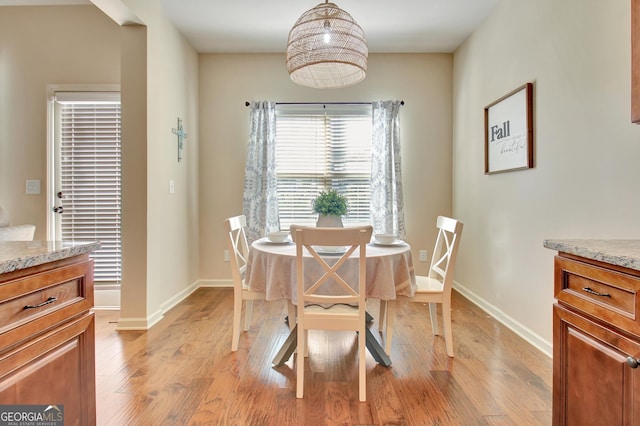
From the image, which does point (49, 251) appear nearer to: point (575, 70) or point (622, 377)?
Result: point (622, 377)

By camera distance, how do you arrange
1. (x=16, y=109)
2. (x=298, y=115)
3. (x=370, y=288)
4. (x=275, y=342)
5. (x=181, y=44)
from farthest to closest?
(x=298, y=115)
(x=181, y=44)
(x=16, y=109)
(x=275, y=342)
(x=370, y=288)

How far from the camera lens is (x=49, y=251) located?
1044mm

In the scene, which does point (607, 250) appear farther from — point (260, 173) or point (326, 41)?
point (260, 173)

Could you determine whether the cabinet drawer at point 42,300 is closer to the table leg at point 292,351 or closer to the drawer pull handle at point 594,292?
the table leg at point 292,351

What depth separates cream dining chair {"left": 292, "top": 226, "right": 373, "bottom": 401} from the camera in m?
1.70

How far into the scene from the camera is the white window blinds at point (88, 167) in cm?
331

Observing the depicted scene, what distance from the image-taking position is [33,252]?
103cm

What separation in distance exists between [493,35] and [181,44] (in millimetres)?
3034

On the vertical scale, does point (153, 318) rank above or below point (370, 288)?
below

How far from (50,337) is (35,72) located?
348 centimetres

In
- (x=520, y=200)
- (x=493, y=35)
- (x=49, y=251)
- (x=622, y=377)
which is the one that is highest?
(x=493, y=35)

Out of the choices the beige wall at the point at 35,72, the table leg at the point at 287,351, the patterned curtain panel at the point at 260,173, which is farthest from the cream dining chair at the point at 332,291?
the beige wall at the point at 35,72

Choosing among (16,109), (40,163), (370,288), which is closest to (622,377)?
(370,288)

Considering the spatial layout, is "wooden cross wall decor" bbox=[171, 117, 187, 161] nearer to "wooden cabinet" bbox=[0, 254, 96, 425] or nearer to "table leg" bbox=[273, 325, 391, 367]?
"table leg" bbox=[273, 325, 391, 367]
